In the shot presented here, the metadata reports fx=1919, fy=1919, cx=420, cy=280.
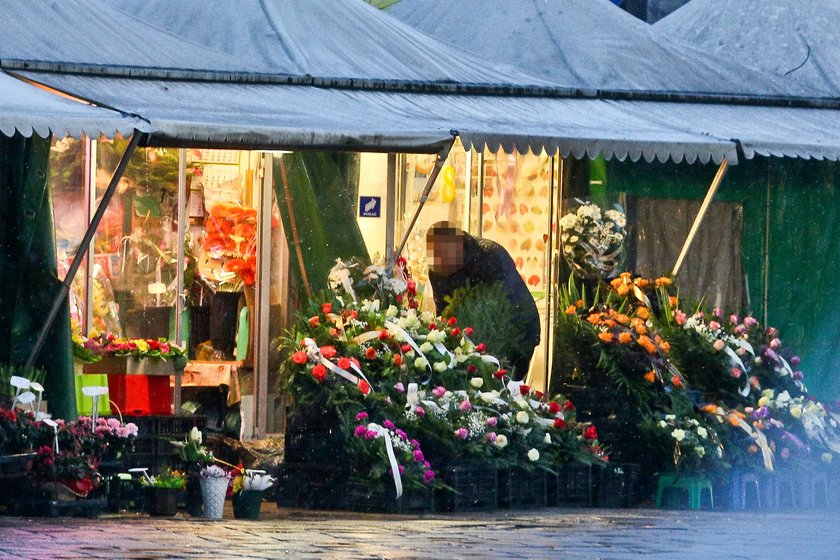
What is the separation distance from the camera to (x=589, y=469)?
38.3 ft

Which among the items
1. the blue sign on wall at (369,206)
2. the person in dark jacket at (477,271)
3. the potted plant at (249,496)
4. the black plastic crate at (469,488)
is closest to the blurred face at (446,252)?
the person in dark jacket at (477,271)

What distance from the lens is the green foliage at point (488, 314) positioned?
40.3ft

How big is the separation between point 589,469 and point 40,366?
3341 mm

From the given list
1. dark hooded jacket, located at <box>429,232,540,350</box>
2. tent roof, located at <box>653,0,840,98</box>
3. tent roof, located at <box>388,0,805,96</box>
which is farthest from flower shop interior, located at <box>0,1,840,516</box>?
tent roof, located at <box>653,0,840,98</box>

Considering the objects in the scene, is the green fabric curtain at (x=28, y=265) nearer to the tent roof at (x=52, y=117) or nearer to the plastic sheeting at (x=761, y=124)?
the tent roof at (x=52, y=117)

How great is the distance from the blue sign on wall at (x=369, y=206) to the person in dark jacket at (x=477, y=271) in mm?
1145

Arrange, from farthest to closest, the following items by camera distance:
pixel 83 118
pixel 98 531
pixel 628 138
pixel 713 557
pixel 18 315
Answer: pixel 628 138
pixel 18 315
pixel 83 118
pixel 98 531
pixel 713 557

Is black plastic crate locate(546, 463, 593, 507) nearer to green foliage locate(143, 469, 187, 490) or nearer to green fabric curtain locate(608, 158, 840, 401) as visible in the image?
green foliage locate(143, 469, 187, 490)

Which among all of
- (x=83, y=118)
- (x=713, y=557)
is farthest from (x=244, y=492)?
(x=713, y=557)

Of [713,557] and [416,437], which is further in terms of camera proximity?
[416,437]

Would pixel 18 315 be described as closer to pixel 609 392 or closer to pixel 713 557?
pixel 609 392

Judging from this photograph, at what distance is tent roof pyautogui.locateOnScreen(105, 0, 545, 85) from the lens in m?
13.1

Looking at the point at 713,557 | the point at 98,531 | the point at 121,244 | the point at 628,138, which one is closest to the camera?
the point at 713,557

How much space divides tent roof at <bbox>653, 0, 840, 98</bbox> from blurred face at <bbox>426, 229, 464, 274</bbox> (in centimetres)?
403
